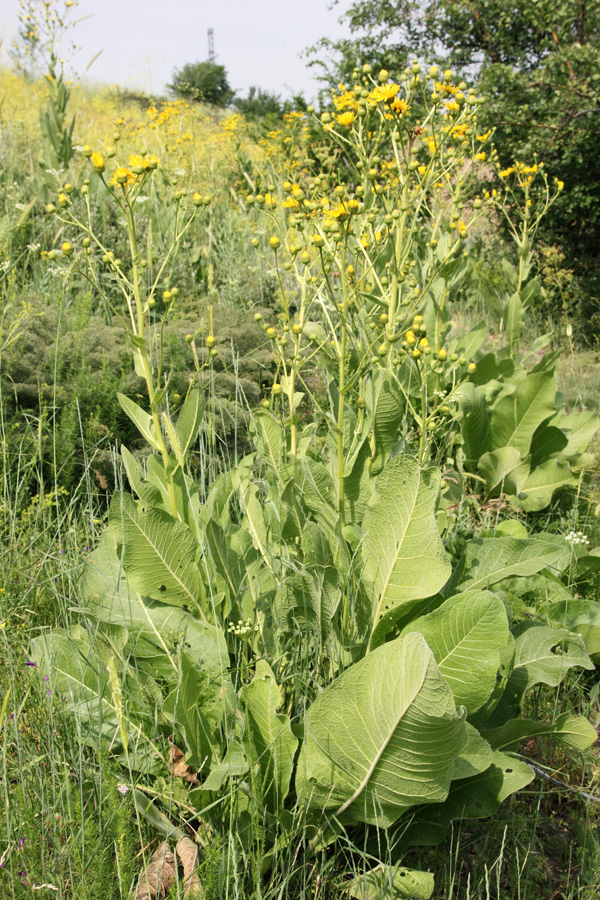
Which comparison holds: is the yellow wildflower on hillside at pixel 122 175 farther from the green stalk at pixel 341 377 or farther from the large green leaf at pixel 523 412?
the large green leaf at pixel 523 412

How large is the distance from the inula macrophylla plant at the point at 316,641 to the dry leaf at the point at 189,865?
0.04 m

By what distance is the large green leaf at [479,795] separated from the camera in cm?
133

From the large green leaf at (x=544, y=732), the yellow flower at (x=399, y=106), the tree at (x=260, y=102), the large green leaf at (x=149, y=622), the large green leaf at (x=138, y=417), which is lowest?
the large green leaf at (x=544, y=732)

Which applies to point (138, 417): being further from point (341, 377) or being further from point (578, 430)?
point (578, 430)

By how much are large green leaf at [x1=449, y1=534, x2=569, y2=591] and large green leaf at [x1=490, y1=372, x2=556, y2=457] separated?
1.25 meters

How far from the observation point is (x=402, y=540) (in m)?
1.44

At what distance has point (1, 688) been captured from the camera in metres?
1.58

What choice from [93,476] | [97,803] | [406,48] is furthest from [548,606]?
[406,48]

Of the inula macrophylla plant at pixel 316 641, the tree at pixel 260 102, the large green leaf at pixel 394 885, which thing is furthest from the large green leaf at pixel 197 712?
the tree at pixel 260 102

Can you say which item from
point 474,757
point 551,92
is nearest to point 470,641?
point 474,757

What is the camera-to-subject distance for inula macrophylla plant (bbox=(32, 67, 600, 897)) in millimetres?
1217

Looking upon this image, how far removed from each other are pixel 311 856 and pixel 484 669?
50cm

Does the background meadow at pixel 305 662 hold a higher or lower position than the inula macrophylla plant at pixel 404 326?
lower

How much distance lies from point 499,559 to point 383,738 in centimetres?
65
